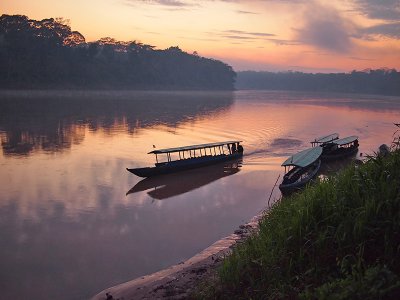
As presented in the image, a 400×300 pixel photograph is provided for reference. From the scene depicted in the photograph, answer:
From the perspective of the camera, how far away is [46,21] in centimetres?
9975

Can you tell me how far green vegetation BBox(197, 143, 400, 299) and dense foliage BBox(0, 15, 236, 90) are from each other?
3519 inches

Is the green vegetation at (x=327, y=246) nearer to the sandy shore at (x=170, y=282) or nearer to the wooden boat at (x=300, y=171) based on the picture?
the sandy shore at (x=170, y=282)

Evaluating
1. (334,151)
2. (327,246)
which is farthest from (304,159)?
(327,246)

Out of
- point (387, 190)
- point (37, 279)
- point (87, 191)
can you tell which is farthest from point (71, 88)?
point (387, 190)

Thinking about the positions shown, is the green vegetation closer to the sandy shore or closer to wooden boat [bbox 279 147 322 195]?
the sandy shore

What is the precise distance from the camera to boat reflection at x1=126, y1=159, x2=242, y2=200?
19.9 metres

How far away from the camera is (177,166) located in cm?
2375

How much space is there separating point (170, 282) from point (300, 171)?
42.8 ft

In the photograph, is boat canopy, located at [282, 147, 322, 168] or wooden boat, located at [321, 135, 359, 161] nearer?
boat canopy, located at [282, 147, 322, 168]

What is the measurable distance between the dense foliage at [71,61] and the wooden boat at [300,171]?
A: 264ft

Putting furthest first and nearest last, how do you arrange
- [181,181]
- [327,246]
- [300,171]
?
[181,181], [300,171], [327,246]

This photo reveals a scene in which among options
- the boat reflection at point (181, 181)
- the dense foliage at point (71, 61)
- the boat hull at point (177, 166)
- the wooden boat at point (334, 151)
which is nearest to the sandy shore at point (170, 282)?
the boat reflection at point (181, 181)

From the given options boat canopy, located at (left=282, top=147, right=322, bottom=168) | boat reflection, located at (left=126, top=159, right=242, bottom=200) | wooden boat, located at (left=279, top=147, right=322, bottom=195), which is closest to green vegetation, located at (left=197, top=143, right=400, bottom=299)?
wooden boat, located at (left=279, top=147, right=322, bottom=195)

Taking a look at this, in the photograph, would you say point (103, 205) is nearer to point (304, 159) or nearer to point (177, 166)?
point (177, 166)
